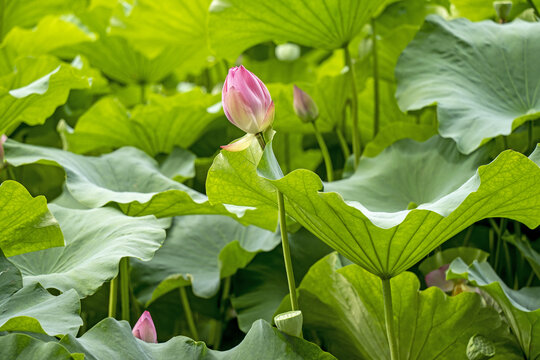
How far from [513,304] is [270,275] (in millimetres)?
420

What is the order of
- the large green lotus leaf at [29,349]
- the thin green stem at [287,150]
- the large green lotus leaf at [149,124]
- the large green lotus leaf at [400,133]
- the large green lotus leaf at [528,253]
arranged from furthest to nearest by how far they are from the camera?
1. the thin green stem at [287,150]
2. the large green lotus leaf at [149,124]
3. the large green lotus leaf at [400,133]
4. the large green lotus leaf at [528,253]
5. the large green lotus leaf at [29,349]

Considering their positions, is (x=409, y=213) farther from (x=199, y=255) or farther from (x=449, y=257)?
(x=199, y=255)

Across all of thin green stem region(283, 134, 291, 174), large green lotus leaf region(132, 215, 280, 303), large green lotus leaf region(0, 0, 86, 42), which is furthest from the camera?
large green lotus leaf region(0, 0, 86, 42)

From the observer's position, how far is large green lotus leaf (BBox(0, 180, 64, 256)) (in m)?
0.76

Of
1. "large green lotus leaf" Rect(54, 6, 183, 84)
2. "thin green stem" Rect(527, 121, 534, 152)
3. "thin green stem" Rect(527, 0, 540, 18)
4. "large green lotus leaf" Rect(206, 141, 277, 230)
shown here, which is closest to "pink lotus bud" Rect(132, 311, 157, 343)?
"large green lotus leaf" Rect(206, 141, 277, 230)

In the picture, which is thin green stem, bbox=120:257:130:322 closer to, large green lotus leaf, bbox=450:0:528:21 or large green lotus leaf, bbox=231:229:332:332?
large green lotus leaf, bbox=231:229:332:332

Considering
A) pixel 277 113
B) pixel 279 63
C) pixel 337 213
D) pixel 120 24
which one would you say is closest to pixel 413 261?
pixel 337 213

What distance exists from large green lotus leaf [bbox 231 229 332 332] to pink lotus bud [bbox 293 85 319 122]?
20cm

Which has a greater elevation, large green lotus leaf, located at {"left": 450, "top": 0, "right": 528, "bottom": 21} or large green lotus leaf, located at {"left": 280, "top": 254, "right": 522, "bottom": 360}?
large green lotus leaf, located at {"left": 450, "top": 0, "right": 528, "bottom": 21}

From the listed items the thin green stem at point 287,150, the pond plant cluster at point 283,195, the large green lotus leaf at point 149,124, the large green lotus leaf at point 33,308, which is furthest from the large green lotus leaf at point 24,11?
the large green lotus leaf at point 33,308

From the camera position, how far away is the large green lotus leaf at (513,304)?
817 mm

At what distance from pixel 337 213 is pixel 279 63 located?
0.98 meters

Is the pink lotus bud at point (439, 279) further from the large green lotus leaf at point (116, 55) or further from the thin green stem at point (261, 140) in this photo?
the large green lotus leaf at point (116, 55)

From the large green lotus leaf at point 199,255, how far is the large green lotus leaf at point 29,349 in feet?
1.37
